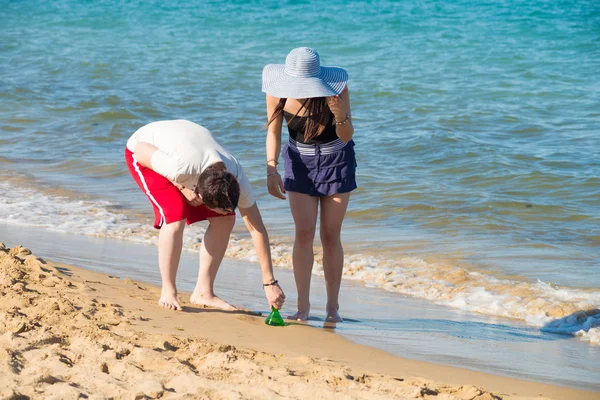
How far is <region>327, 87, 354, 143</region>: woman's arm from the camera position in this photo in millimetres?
4207

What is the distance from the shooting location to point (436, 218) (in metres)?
7.50

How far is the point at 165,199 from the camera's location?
4.21m

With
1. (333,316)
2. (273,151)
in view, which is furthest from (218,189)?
(333,316)

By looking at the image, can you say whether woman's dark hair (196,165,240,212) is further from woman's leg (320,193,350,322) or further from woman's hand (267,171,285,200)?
woman's leg (320,193,350,322)

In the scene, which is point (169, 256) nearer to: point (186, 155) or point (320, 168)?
point (186, 155)

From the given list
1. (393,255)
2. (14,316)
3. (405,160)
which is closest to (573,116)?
(405,160)

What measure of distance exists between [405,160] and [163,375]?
709 centimetres

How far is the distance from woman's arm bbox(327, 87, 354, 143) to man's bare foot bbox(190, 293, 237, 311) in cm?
117

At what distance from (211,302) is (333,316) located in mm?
732

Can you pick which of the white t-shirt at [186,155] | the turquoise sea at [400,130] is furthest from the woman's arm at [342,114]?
the turquoise sea at [400,130]

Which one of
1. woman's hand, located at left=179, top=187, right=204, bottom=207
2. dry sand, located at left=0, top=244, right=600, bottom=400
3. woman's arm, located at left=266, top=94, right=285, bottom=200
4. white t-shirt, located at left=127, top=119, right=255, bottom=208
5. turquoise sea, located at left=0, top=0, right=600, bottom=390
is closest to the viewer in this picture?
dry sand, located at left=0, top=244, right=600, bottom=400

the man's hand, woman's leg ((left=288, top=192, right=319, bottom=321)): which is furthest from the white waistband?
the man's hand

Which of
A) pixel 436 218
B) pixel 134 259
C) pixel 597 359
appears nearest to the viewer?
pixel 597 359

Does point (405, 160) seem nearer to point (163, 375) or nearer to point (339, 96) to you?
point (339, 96)
